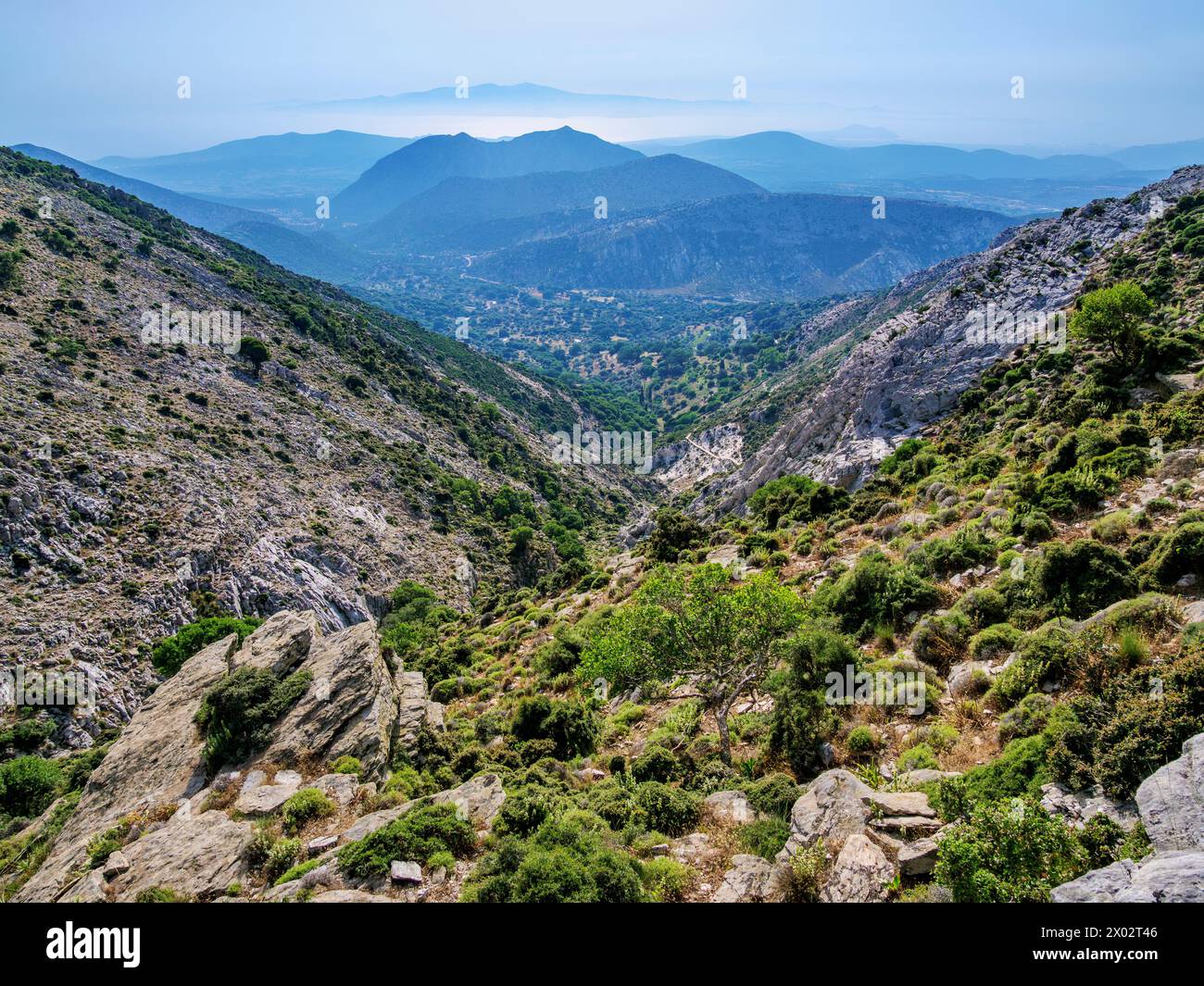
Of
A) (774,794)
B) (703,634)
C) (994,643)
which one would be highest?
(703,634)

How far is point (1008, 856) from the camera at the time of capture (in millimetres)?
7973

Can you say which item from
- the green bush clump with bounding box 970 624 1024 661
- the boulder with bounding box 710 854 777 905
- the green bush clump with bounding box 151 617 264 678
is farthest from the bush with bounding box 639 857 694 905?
the green bush clump with bounding box 151 617 264 678

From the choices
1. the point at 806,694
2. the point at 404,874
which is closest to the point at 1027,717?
the point at 806,694

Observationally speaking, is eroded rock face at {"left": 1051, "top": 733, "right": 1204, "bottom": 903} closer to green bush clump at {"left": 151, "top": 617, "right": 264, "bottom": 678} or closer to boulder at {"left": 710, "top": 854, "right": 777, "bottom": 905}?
boulder at {"left": 710, "top": 854, "right": 777, "bottom": 905}

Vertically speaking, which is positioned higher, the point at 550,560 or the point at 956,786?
the point at 956,786

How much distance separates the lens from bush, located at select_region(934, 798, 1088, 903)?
307 inches

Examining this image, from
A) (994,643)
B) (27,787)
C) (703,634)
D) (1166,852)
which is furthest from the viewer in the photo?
(27,787)

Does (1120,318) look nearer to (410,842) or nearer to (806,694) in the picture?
(806,694)

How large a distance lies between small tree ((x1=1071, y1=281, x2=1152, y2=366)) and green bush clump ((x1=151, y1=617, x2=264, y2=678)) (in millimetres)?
48597

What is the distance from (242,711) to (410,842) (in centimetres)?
882

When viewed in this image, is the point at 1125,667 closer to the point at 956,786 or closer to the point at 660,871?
the point at 956,786
